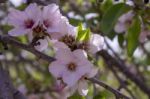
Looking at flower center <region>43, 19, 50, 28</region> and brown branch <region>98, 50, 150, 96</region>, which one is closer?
flower center <region>43, 19, 50, 28</region>

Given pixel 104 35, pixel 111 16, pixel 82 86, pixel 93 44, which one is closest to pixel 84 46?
pixel 93 44

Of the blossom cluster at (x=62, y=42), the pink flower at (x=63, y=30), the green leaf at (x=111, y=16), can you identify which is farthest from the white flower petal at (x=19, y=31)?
the green leaf at (x=111, y=16)

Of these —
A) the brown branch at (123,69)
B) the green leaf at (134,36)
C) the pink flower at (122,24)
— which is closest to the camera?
the green leaf at (134,36)

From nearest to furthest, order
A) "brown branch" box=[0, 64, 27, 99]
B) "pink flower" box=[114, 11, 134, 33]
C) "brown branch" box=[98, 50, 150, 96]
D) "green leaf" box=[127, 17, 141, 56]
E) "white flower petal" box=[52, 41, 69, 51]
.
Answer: "brown branch" box=[0, 64, 27, 99] < "white flower petal" box=[52, 41, 69, 51] < "green leaf" box=[127, 17, 141, 56] < "pink flower" box=[114, 11, 134, 33] < "brown branch" box=[98, 50, 150, 96]

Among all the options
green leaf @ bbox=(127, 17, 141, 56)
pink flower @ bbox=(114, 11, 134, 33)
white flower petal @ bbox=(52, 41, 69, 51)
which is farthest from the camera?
pink flower @ bbox=(114, 11, 134, 33)

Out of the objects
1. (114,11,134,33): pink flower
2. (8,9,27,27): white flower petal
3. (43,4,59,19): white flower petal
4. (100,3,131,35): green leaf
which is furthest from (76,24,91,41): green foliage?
(114,11,134,33): pink flower

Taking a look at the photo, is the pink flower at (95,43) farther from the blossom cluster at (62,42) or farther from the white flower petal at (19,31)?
the white flower petal at (19,31)

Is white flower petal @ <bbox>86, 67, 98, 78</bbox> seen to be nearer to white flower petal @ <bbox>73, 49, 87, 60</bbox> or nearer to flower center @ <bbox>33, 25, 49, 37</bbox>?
white flower petal @ <bbox>73, 49, 87, 60</bbox>

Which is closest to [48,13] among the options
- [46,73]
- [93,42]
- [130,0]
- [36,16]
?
[36,16]
